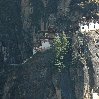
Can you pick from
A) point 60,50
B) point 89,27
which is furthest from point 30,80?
point 89,27

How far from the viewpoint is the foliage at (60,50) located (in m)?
86.8

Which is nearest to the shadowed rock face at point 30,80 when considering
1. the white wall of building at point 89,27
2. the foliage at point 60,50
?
the foliage at point 60,50

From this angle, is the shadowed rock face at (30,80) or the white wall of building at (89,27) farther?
the white wall of building at (89,27)

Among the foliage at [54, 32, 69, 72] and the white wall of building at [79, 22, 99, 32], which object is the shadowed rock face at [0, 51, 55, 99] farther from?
the white wall of building at [79, 22, 99, 32]

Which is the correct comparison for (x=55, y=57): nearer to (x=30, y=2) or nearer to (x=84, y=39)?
(x=84, y=39)

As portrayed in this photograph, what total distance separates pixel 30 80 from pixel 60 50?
8.58 metres

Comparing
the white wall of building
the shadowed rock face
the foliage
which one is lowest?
the shadowed rock face

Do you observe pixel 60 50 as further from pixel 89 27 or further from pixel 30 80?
pixel 89 27

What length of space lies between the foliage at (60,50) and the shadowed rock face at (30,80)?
5.28 feet

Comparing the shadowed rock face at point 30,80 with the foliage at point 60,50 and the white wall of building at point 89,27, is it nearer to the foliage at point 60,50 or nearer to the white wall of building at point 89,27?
the foliage at point 60,50

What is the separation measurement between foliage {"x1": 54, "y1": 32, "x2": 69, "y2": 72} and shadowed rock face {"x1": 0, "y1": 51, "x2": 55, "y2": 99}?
1.61 meters

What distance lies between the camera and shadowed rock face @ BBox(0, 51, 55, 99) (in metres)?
87.5

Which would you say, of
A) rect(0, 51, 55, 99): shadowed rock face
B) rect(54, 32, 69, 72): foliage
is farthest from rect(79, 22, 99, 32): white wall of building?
rect(0, 51, 55, 99): shadowed rock face

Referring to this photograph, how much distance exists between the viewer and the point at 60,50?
87125 mm
